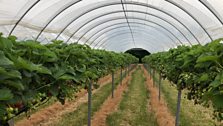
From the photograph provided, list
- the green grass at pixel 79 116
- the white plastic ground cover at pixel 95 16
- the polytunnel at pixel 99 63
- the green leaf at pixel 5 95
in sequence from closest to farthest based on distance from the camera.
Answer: the green leaf at pixel 5 95 → the polytunnel at pixel 99 63 → the green grass at pixel 79 116 → the white plastic ground cover at pixel 95 16

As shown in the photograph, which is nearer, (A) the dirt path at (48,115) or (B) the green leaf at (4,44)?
(B) the green leaf at (4,44)

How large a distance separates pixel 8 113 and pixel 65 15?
12.1 m

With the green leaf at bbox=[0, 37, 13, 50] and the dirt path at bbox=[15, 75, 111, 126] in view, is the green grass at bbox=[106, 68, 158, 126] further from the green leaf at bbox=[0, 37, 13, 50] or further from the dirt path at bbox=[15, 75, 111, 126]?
the green leaf at bbox=[0, 37, 13, 50]

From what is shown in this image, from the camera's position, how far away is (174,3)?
43.2 ft

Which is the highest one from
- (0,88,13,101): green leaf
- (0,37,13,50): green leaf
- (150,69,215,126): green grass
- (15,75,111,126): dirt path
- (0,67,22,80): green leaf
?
(0,37,13,50): green leaf

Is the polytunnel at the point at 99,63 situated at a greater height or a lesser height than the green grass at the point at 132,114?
greater

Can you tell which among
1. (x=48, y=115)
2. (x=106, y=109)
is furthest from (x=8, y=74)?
(x=106, y=109)

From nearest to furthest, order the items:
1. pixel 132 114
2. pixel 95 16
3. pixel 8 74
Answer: pixel 8 74 < pixel 132 114 < pixel 95 16

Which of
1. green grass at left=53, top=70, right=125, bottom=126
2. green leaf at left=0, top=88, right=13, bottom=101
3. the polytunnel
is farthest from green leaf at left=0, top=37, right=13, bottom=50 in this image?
green grass at left=53, top=70, right=125, bottom=126

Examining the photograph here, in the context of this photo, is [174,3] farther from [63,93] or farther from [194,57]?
[63,93]

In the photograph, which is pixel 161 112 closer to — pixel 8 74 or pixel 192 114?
pixel 192 114

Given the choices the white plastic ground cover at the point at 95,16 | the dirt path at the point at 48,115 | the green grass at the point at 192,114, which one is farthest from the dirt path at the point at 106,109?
the white plastic ground cover at the point at 95,16

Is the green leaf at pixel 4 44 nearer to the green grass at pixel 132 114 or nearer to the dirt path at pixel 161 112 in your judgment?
the green grass at pixel 132 114

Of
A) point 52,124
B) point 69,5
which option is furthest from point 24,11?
point 52,124
